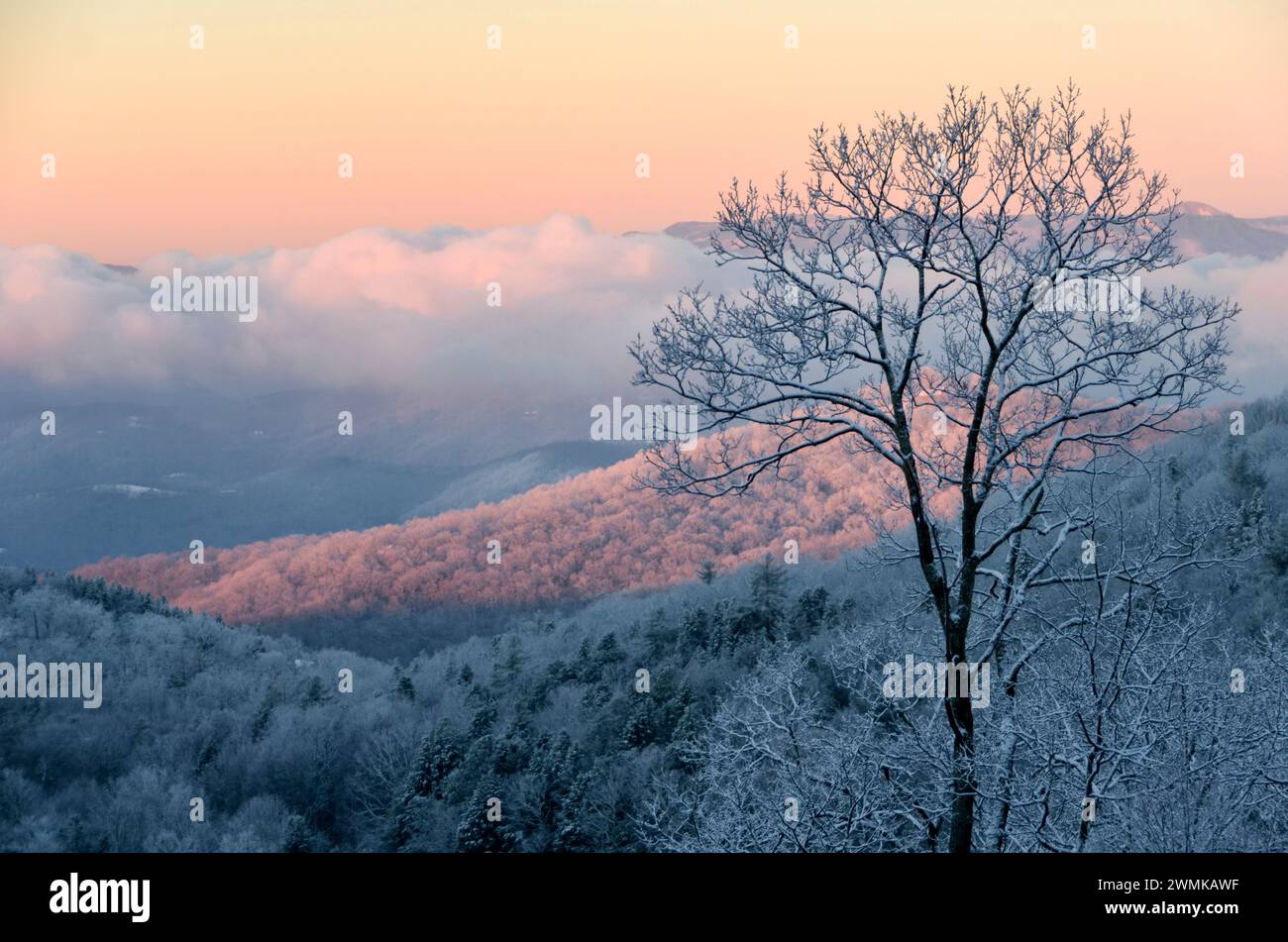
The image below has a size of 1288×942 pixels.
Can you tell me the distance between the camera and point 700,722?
42.5 meters

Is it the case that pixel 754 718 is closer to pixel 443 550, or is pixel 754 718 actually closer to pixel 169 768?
pixel 169 768

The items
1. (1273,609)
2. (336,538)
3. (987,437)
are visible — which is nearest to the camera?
(987,437)

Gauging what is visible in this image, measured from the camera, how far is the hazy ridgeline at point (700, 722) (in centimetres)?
1012

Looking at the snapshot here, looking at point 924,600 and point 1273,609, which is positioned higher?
point 924,600

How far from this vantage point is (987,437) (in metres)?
9.26

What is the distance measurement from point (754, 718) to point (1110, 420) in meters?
6.40

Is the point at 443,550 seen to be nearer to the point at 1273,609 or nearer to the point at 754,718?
the point at 1273,609

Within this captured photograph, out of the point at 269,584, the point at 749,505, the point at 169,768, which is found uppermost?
the point at 749,505

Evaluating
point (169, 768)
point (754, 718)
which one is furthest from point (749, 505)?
point (754, 718)

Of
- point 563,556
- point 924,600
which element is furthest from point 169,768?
point 924,600

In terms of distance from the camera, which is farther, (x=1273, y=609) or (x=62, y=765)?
(x=62, y=765)

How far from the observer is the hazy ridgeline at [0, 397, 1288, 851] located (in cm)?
1012
